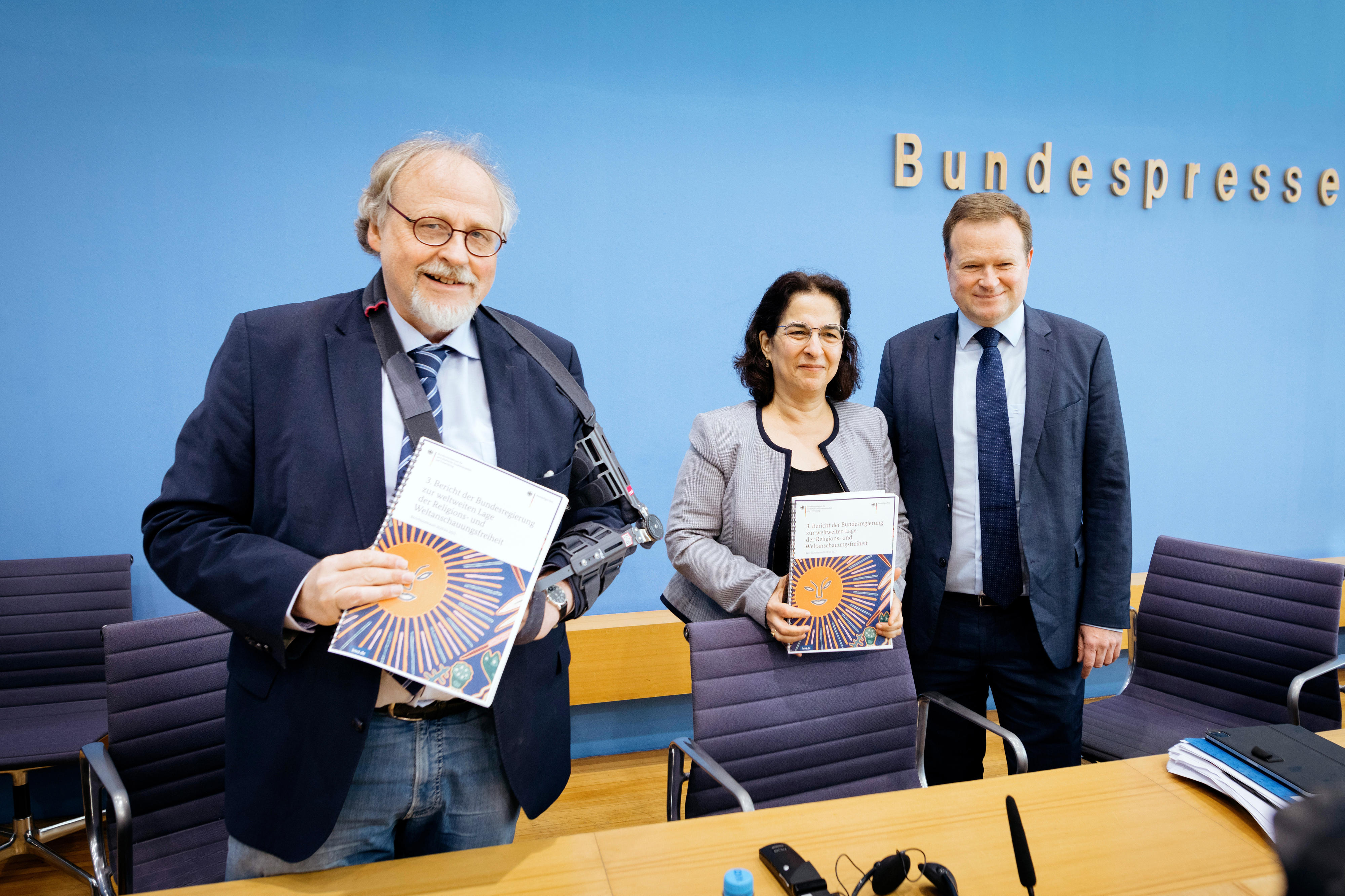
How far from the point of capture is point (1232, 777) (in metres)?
1.36

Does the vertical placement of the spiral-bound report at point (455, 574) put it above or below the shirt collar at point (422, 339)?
below

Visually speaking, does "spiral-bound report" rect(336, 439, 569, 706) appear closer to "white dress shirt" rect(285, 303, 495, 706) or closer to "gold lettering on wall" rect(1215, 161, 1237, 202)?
"white dress shirt" rect(285, 303, 495, 706)

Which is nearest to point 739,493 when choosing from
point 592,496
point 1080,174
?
point 592,496

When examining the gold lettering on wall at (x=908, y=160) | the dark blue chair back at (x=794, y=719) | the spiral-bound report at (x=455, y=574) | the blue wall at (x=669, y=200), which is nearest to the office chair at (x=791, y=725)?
the dark blue chair back at (x=794, y=719)

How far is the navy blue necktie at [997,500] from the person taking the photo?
6.59 ft

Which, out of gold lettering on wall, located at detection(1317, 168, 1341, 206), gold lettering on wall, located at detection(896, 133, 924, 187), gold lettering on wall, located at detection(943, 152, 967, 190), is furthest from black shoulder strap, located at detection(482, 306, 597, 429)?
gold lettering on wall, located at detection(1317, 168, 1341, 206)

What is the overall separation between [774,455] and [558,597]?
2.85ft

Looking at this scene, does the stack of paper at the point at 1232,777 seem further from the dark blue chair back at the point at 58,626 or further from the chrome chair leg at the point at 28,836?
the dark blue chair back at the point at 58,626

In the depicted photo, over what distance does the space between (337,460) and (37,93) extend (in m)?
2.57

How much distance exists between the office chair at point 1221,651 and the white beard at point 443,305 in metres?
2.19

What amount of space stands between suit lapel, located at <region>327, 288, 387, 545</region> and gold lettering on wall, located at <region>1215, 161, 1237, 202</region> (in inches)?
170

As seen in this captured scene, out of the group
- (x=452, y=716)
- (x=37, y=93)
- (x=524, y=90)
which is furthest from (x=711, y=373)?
(x=37, y=93)

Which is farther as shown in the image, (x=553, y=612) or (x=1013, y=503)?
(x=1013, y=503)

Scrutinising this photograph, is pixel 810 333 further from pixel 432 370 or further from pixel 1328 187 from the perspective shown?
pixel 1328 187
